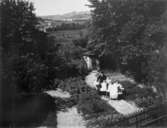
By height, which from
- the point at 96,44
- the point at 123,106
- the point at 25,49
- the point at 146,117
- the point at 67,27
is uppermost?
the point at 67,27

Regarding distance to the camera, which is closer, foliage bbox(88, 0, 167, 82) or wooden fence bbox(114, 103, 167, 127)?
wooden fence bbox(114, 103, 167, 127)

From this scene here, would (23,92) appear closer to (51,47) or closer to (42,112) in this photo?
(42,112)

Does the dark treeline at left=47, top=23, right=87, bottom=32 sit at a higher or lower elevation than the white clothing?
higher

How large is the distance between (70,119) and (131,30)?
31.6 feet

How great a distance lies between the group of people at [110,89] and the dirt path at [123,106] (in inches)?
25.9

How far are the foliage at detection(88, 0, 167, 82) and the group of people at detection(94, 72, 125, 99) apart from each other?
7.75 ft

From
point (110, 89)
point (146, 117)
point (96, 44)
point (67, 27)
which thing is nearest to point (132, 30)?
point (110, 89)

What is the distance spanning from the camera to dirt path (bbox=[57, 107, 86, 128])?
1451 centimetres

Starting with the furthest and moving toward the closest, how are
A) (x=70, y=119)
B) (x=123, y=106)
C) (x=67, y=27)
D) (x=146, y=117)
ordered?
(x=67, y=27), (x=123, y=106), (x=70, y=119), (x=146, y=117)

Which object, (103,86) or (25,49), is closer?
(25,49)

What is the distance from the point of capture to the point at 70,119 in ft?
50.4

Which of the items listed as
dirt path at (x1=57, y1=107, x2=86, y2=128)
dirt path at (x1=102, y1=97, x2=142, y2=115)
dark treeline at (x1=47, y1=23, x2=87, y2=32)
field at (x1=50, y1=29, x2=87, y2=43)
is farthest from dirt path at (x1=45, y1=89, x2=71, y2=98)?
dark treeline at (x1=47, y1=23, x2=87, y2=32)

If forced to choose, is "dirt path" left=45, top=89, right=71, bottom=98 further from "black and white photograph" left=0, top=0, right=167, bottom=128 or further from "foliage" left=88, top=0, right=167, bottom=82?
"foliage" left=88, top=0, right=167, bottom=82

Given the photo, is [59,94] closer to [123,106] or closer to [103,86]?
[103,86]
